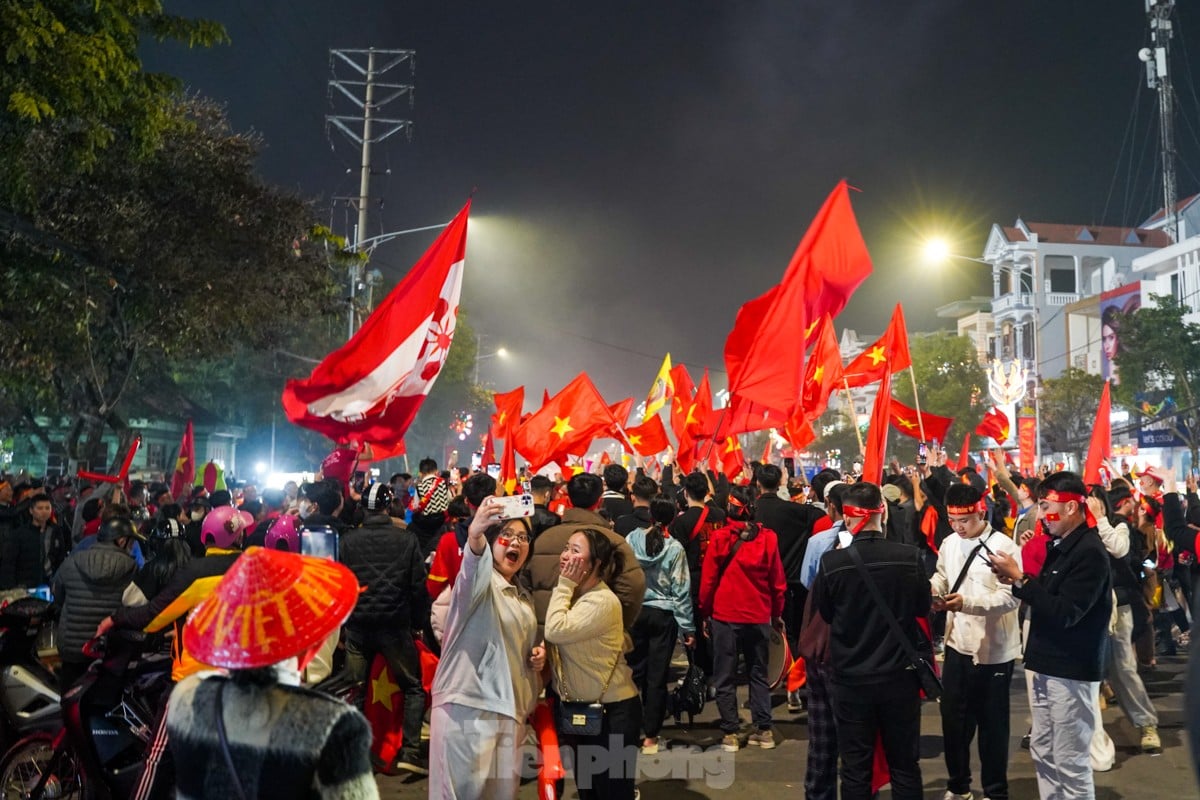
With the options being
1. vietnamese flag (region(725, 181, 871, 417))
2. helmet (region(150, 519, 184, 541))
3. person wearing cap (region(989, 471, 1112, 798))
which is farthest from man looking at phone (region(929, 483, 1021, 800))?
helmet (region(150, 519, 184, 541))

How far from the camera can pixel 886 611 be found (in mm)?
4840

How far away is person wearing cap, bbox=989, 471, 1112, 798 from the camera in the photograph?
5.24 metres

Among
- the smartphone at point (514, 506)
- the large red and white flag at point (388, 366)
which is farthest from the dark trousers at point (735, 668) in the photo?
the smartphone at point (514, 506)

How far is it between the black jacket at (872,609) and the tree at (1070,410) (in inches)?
1745

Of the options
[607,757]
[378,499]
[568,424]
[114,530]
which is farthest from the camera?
[568,424]

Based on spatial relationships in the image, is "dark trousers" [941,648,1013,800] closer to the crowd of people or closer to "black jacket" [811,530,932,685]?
the crowd of people

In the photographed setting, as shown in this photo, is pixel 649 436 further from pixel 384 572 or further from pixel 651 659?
pixel 384 572

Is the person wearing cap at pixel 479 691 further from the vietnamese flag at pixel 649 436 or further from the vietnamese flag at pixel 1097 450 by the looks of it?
the vietnamese flag at pixel 649 436

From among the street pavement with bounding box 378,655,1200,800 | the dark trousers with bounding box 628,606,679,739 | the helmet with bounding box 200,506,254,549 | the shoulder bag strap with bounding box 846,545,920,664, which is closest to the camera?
the shoulder bag strap with bounding box 846,545,920,664

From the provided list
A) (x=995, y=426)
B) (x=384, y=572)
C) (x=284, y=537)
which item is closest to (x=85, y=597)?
(x=284, y=537)

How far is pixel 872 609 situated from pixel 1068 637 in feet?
4.26

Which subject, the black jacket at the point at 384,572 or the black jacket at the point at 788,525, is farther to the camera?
the black jacket at the point at 788,525

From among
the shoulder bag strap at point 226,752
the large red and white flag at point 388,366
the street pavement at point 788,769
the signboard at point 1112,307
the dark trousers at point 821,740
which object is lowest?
the street pavement at point 788,769

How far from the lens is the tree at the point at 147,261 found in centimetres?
1369
